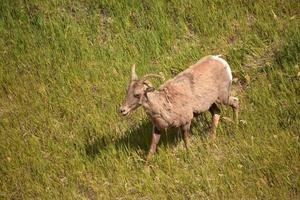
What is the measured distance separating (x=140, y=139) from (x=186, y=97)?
0.99 meters

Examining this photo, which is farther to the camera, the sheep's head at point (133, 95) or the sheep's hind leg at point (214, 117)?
the sheep's hind leg at point (214, 117)

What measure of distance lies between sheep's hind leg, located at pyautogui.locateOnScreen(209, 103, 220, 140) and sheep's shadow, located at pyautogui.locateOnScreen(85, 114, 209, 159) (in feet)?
0.58

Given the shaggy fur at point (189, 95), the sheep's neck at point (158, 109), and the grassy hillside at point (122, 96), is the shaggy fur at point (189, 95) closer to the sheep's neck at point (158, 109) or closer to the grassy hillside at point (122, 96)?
the sheep's neck at point (158, 109)

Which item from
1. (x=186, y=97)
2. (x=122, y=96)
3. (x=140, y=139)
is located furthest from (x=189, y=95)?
(x=122, y=96)

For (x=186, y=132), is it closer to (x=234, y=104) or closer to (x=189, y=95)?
(x=189, y=95)

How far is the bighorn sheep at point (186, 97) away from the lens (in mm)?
7293

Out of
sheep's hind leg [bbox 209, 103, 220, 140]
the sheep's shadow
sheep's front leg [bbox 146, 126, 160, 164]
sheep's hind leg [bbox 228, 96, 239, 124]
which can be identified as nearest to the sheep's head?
sheep's front leg [bbox 146, 126, 160, 164]

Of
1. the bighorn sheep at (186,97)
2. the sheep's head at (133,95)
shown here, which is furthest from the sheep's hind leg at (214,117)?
the sheep's head at (133,95)

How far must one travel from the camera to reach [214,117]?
305 inches

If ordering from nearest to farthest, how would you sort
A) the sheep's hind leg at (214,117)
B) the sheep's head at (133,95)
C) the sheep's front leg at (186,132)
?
the sheep's head at (133,95) < the sheep's front leg at (186,132) < the sheep's hind leg at (214,117)

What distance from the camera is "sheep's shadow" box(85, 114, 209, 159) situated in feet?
25.3

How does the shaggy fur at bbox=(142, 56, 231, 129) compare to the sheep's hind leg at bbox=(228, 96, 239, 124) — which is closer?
the shaggy fur at bbox=(142, 56, 231, 129)

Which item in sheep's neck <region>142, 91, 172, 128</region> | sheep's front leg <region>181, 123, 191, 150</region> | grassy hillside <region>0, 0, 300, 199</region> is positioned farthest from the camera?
sheep's front leg <region>181, 123, 191, 150</region>

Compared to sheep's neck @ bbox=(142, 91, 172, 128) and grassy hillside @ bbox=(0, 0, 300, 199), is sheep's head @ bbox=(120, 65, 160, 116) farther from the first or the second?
grassy hillside @ bbox=(0, 0, 300, 199)
